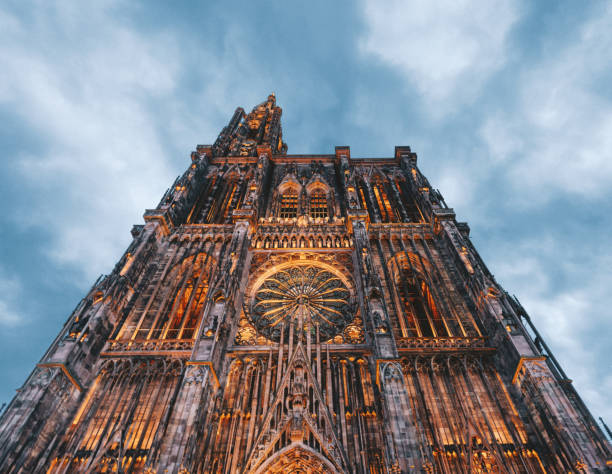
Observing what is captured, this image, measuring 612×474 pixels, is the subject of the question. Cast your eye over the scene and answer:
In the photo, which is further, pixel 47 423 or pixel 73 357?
pixel 73 357

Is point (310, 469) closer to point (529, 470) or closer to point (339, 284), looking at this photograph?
point (529, 470)

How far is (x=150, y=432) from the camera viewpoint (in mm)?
12992

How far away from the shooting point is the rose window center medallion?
56.4 feet

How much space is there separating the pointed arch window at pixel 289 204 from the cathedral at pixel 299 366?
297 cm

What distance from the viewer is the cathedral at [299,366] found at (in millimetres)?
11750

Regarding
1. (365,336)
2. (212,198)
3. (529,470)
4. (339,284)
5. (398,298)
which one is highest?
(212,198)

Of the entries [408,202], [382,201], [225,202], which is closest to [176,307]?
[225,202]

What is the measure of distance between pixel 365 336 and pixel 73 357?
11.7 meters

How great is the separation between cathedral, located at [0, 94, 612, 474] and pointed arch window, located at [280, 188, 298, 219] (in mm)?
2975

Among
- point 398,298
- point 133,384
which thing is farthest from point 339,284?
point 133,384

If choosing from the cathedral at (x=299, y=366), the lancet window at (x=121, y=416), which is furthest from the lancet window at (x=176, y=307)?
the lancet window at (x=121, y=416)

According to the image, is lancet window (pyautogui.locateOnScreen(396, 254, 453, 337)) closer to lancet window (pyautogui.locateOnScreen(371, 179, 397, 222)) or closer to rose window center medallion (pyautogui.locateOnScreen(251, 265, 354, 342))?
rose window center medallion (pyautogui.locateOnScreen(251, 265, 354, 342))

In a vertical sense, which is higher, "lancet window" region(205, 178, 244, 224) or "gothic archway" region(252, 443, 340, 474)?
"lancet window" region(205, 178, 244, 224)

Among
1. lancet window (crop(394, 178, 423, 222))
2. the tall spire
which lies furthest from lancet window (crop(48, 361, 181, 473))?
the tall spire
